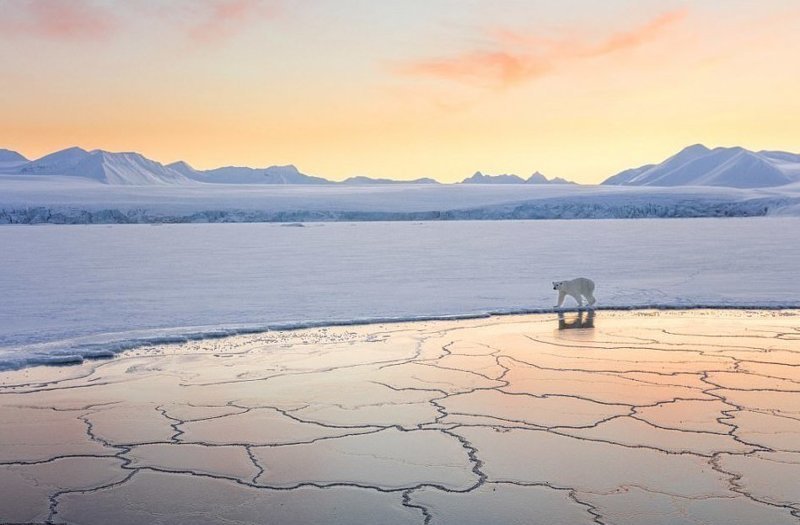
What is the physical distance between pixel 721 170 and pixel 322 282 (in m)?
125

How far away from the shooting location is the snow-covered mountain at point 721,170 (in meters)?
115

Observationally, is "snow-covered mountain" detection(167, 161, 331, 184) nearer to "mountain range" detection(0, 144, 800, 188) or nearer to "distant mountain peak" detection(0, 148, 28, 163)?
"mountain range" detection(0, 144, 800, 188)

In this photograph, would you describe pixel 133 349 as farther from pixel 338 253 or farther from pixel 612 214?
pixel 612 214

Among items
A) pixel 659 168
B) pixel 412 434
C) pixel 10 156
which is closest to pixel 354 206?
pixel 412 434

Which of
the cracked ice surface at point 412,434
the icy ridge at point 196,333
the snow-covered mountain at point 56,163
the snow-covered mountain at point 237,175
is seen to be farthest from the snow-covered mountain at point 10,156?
the cracked ice surface at point 412,434

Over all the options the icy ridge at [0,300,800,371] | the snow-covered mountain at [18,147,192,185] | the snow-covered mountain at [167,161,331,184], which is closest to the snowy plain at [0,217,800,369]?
the icy ridge at [0,300,800,371]

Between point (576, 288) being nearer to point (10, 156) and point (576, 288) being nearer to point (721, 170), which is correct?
point (721, 170)

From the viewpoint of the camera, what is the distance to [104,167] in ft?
431

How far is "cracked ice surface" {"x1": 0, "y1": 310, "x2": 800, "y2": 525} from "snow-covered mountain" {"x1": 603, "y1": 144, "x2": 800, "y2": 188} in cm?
11561

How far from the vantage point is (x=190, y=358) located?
7219mm

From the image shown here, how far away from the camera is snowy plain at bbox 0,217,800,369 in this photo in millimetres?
9094

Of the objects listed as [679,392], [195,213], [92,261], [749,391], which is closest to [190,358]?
[679,392]

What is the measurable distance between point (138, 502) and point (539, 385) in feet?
10.5

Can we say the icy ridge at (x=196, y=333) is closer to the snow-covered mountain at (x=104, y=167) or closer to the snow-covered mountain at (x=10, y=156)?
the snow-covered mountain at (x=104, y=167)
